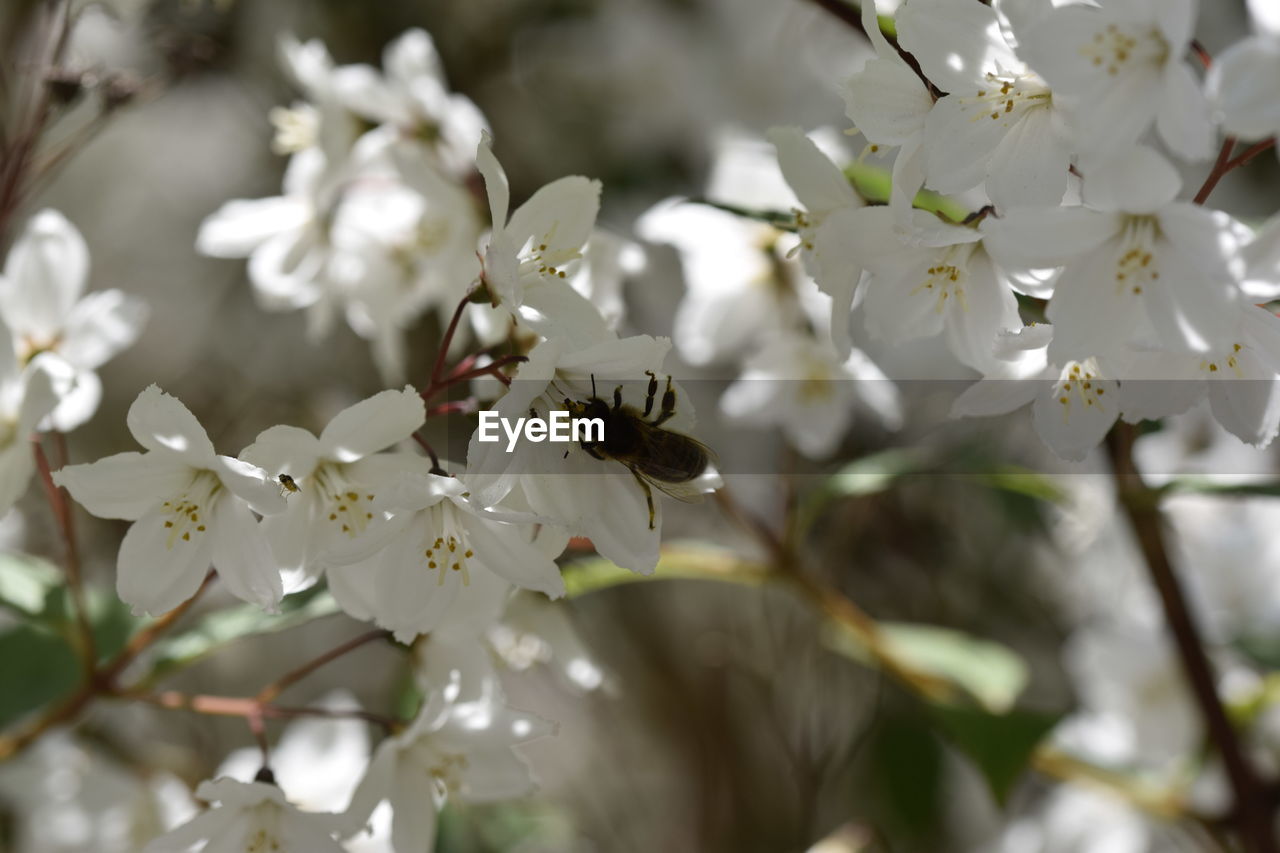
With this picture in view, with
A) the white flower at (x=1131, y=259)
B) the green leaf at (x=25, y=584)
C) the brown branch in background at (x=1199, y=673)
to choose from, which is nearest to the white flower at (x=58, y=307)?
the green leaf at (x=25, y=584)

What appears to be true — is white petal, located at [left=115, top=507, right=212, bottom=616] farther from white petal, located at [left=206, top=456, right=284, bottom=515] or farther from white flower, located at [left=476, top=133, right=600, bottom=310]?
white flower, located at [left=476, top=133, right=600, bottom=310]

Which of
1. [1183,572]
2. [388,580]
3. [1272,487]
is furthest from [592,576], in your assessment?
[1183,572]

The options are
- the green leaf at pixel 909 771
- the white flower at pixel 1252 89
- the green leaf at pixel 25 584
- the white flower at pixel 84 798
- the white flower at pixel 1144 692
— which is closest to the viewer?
the white flower at pixel 1252 89

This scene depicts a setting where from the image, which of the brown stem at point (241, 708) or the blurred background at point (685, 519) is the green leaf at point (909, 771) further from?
the brown stem at point (241, 708)

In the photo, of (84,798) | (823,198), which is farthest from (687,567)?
(84,798)

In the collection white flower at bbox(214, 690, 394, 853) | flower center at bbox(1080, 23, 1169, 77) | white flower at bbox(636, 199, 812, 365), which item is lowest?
white flower at bbox(214, 690, 394, 853)

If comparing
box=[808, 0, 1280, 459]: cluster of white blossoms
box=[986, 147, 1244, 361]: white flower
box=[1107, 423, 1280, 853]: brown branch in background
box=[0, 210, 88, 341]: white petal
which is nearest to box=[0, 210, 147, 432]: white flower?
box=[0, 210, 88, 341]: white petal
